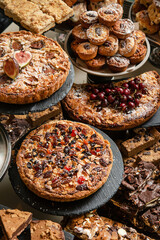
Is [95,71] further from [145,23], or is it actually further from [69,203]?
[69,203]

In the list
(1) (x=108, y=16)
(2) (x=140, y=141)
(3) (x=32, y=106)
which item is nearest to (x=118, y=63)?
(1) (x=108, y=16)

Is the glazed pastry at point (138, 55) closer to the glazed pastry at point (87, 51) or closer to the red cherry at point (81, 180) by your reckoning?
the glazed pastry at point (87, 51)

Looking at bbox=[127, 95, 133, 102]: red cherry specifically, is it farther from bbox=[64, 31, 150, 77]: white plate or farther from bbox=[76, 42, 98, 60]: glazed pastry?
bbox=[76, 42, 98, 60]: glazed pastry

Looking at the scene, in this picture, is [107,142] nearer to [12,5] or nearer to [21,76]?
[21,76]

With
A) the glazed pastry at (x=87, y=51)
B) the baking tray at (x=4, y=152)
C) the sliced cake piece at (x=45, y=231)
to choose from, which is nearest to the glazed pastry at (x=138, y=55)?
the glazed pastry at (x=87, y=51)

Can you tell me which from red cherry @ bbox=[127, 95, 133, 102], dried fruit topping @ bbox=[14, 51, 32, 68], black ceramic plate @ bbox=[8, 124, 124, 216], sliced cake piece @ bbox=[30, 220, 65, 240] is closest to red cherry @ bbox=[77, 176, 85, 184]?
black ceramic plate @ bbox=[8, 124, 124, 216]
